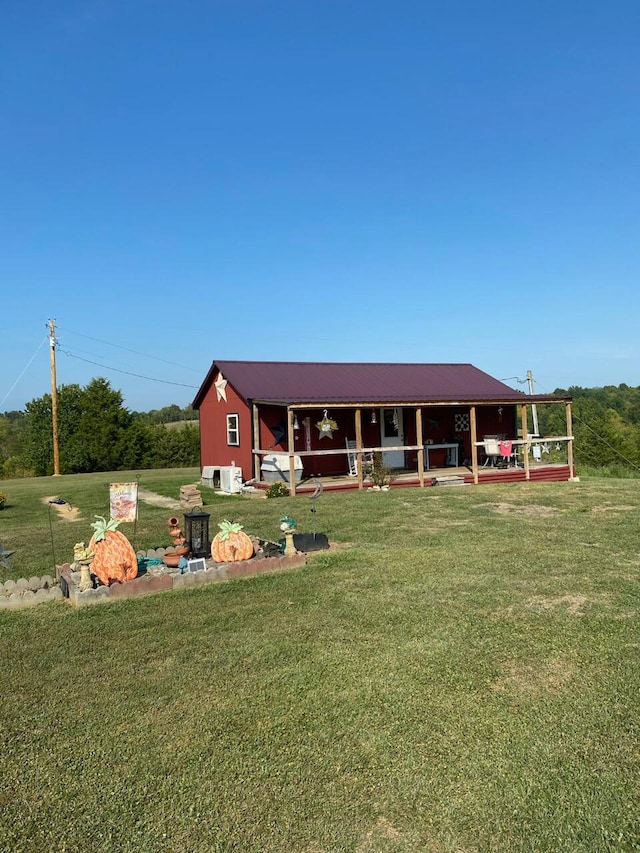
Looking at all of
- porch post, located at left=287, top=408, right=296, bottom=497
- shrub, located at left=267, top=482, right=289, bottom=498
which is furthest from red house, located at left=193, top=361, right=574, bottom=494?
shrub, located at left=267, top=482, right=289, bottom=498

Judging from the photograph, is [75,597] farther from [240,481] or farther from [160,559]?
[240,481]

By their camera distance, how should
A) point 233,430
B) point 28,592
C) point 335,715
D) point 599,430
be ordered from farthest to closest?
point 599,430, point 233,430, point 28,592, point 335,715

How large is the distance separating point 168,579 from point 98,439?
3549cm

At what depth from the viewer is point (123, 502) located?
8.17m

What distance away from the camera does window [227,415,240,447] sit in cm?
1866

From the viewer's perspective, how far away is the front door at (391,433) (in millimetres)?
19594

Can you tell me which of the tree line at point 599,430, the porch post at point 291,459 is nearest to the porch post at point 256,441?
the porch post at point 291,459

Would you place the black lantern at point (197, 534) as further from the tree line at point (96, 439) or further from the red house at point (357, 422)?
the tree line at point (96, 439)

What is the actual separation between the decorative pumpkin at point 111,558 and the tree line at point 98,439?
34193 millimetres

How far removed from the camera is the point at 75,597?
650cm

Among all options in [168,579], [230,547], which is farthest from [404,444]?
[168,579]

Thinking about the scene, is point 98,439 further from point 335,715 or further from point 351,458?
point 335,715

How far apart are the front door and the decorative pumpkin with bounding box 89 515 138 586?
13137mm

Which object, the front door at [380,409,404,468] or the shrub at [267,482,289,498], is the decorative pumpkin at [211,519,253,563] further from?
the front door at [380,409,404,468]
